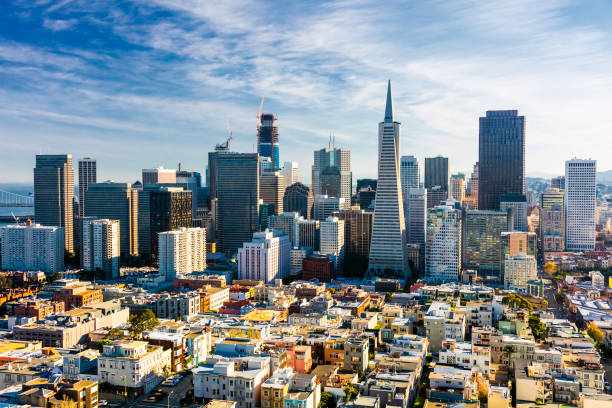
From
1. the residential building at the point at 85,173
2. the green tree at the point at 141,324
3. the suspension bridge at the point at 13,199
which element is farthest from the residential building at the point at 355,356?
the suspension bridge at the point at 13,199

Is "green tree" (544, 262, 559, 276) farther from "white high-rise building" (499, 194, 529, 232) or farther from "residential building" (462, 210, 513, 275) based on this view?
"white high-rise building" (499, 194, 529, 232)

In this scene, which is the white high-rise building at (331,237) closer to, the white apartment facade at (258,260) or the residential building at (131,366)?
the white apartment facade at (258,260)

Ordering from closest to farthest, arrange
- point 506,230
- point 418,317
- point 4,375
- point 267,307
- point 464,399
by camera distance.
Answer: point 464,399 → point 4,375 → point 418,317 → point 267,307 → point 506,230

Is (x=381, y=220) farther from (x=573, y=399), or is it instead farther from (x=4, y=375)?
(x=4, y=375)

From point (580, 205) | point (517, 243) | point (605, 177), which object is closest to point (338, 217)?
point (517, 243)

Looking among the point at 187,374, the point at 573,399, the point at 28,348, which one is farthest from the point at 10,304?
the point at 573,399

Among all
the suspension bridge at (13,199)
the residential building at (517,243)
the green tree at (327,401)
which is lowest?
the green tree at (327,401)
